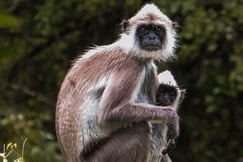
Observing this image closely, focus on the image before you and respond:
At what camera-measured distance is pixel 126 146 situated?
528 centimetres

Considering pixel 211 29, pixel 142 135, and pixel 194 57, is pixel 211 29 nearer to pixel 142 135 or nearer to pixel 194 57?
pixel 194 57

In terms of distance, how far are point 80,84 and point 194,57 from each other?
4719 millimetres

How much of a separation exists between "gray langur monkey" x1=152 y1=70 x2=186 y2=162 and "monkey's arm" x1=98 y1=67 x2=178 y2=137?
175mm

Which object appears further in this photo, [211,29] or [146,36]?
[211,29]

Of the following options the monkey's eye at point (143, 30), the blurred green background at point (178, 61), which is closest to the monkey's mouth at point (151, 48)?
the monkey's eye at point (143, 30)

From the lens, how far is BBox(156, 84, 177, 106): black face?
577 centimetres

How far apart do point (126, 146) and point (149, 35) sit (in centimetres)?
84

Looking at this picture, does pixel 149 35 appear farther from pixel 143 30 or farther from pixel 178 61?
pixel 178 61

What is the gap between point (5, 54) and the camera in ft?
6.53

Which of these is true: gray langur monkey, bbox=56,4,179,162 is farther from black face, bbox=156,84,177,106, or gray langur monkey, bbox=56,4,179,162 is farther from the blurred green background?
the blurred green background

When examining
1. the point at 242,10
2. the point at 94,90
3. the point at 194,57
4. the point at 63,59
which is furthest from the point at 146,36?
the point at 63,59

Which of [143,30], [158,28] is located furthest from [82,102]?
[158,28]

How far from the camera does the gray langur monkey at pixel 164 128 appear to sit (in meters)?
5.51

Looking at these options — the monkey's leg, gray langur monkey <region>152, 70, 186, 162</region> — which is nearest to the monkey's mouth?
gray langur monkey <region>152, 70, 186, 162</region>
